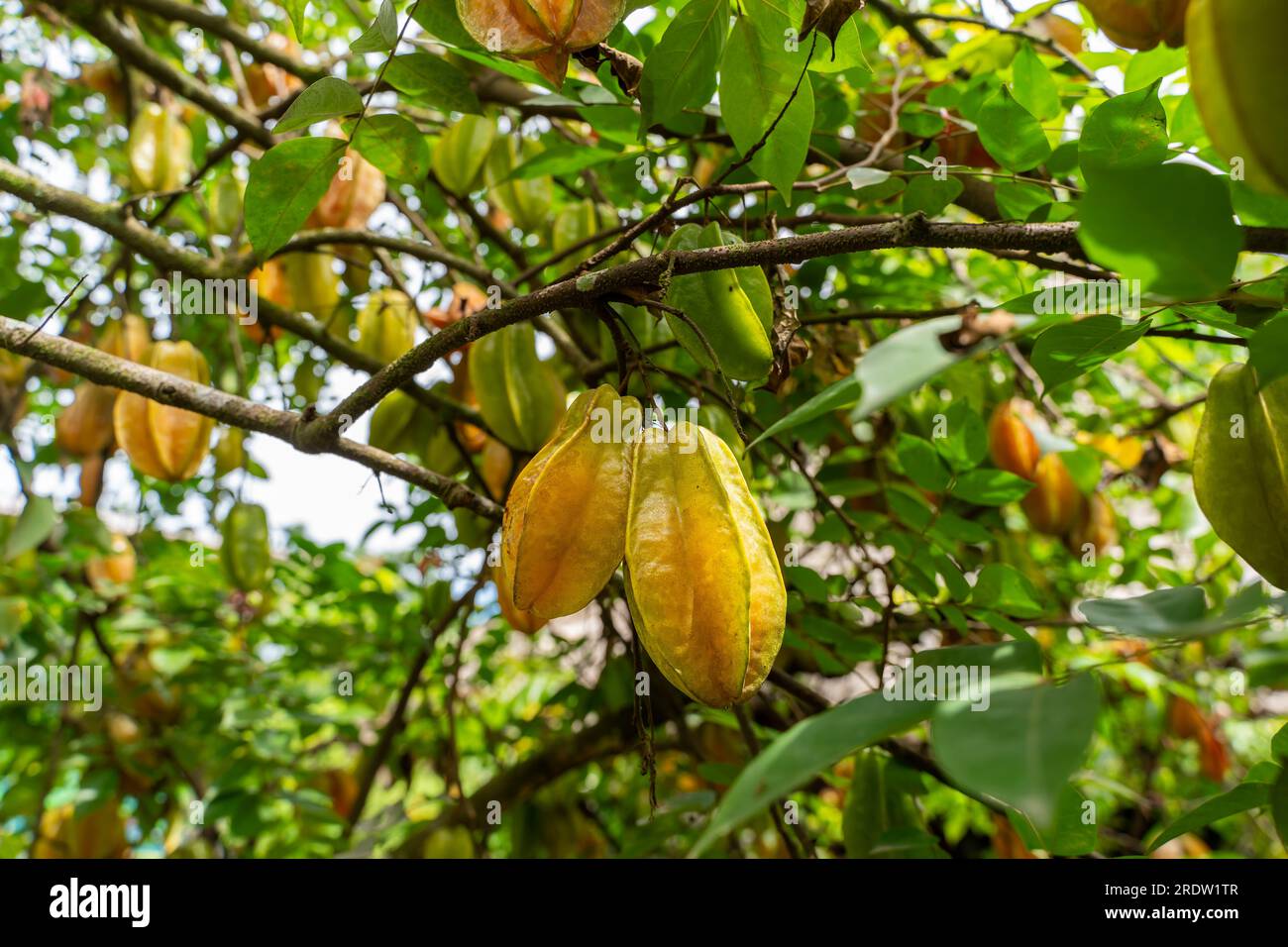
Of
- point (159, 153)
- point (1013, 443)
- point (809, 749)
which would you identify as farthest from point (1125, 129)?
point (159, 153)

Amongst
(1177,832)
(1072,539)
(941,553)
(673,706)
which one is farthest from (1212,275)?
(1072,539)

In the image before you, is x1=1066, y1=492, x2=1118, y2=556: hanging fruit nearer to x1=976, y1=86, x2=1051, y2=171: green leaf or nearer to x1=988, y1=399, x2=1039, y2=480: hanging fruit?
x1=988, y1=399, x2=1039, y2=480: hanging fruit

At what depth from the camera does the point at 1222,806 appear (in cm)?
72

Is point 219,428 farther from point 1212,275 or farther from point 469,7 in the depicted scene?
point 1212,275

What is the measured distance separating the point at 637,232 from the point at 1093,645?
2.37m

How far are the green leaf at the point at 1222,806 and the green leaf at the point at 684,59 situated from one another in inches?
29.8

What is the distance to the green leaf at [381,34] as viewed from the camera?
90cm

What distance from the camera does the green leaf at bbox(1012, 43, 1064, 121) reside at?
1.12 m

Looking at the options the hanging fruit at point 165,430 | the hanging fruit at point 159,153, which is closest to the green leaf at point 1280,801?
the hanging fruit at point 165,430

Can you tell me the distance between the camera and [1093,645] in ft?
8.86

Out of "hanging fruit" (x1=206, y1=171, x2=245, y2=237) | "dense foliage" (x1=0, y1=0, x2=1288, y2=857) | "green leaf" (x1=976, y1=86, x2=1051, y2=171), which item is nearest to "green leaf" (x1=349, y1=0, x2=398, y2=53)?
"dense foliage" (x1=0, y1=0, x2=1288, y2=857)

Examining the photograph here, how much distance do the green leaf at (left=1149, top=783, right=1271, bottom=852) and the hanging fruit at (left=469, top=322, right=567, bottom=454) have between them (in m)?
0.97

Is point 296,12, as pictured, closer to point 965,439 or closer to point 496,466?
point 496,466

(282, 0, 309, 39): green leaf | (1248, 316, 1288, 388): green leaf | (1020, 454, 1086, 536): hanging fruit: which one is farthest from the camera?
(1020, 454, 1086, 536): hanging fruit
